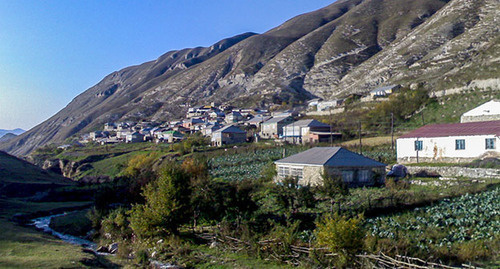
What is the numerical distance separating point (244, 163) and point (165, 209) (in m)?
32.9

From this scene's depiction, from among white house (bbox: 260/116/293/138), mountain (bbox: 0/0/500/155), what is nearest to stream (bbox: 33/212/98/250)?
white house (bbox: 260/116/293/138)

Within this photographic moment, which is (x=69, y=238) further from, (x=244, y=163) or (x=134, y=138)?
(x=134, y=138)

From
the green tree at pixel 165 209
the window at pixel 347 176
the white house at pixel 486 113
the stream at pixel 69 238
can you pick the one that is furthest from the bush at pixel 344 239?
the white house at pixel 486 113

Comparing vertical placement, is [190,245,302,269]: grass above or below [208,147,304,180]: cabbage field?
below

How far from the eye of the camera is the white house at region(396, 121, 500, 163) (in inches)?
1326

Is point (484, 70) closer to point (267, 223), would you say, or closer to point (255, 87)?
point (267, 223)

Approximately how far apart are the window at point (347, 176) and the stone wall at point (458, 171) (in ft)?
23.8

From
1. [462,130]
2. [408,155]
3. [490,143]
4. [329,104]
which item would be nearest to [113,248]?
[408,155]

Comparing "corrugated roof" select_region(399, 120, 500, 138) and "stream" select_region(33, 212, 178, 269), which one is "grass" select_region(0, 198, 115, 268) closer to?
"stream" select_region(33, 212, 178, 269)

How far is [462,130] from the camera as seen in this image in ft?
119

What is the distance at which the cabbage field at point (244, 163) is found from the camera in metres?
45.4

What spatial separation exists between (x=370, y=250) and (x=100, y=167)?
67.1 m

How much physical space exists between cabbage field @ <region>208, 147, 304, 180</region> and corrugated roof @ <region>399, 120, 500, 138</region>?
705 inches

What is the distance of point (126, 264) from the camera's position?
60.2ft
